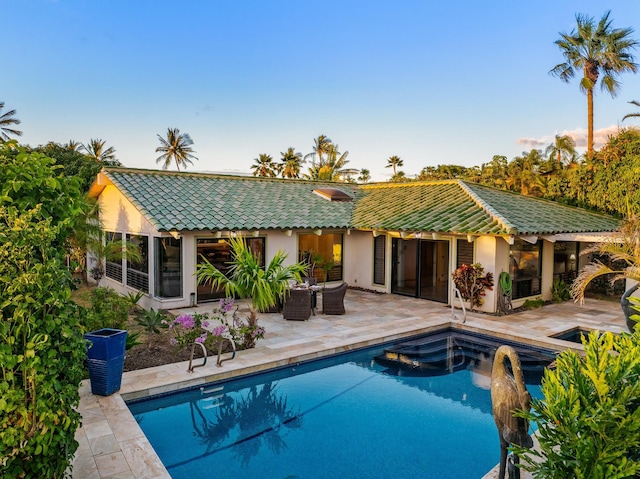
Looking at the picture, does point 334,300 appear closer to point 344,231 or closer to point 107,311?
point 344,231

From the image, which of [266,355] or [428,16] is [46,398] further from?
[428,16]

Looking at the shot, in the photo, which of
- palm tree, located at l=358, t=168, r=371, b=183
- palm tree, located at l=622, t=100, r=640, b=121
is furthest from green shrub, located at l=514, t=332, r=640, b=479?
palm tree, located at l=358, t=168, r=371, b=183

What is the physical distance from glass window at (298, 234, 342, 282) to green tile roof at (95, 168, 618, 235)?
146cm

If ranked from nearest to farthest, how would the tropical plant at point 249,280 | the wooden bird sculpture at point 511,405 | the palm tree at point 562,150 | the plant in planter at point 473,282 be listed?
the wooden bird sculpture at point 511,405
the tropical plant at point 249,280
the plant in planter at point 473,282
the palm tree at point 562,150

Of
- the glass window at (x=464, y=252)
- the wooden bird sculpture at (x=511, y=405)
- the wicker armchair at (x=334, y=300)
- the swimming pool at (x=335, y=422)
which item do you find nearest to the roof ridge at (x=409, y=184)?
the glass window at (x=464, y=252)

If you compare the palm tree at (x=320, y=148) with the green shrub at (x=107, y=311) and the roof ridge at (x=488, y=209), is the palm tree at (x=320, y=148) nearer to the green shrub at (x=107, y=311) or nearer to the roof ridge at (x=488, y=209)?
the roof ridge at (x=488, y=209)

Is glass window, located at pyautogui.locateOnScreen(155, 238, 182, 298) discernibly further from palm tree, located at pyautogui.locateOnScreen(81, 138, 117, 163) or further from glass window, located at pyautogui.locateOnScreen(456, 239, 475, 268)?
palm tree, located at pyautogui.locateOnScreen(81, 138, 117, 163)

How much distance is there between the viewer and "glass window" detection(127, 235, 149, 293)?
14828 mm

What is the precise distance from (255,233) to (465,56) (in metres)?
12.1

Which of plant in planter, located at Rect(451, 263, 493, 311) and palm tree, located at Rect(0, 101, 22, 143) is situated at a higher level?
palm tree, located at Rect(0, 101, 22, 143)

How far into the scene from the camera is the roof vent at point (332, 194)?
800 inches

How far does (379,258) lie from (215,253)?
690 cm

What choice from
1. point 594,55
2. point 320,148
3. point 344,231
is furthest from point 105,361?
point 320,148

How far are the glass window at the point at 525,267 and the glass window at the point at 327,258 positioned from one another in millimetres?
7258
